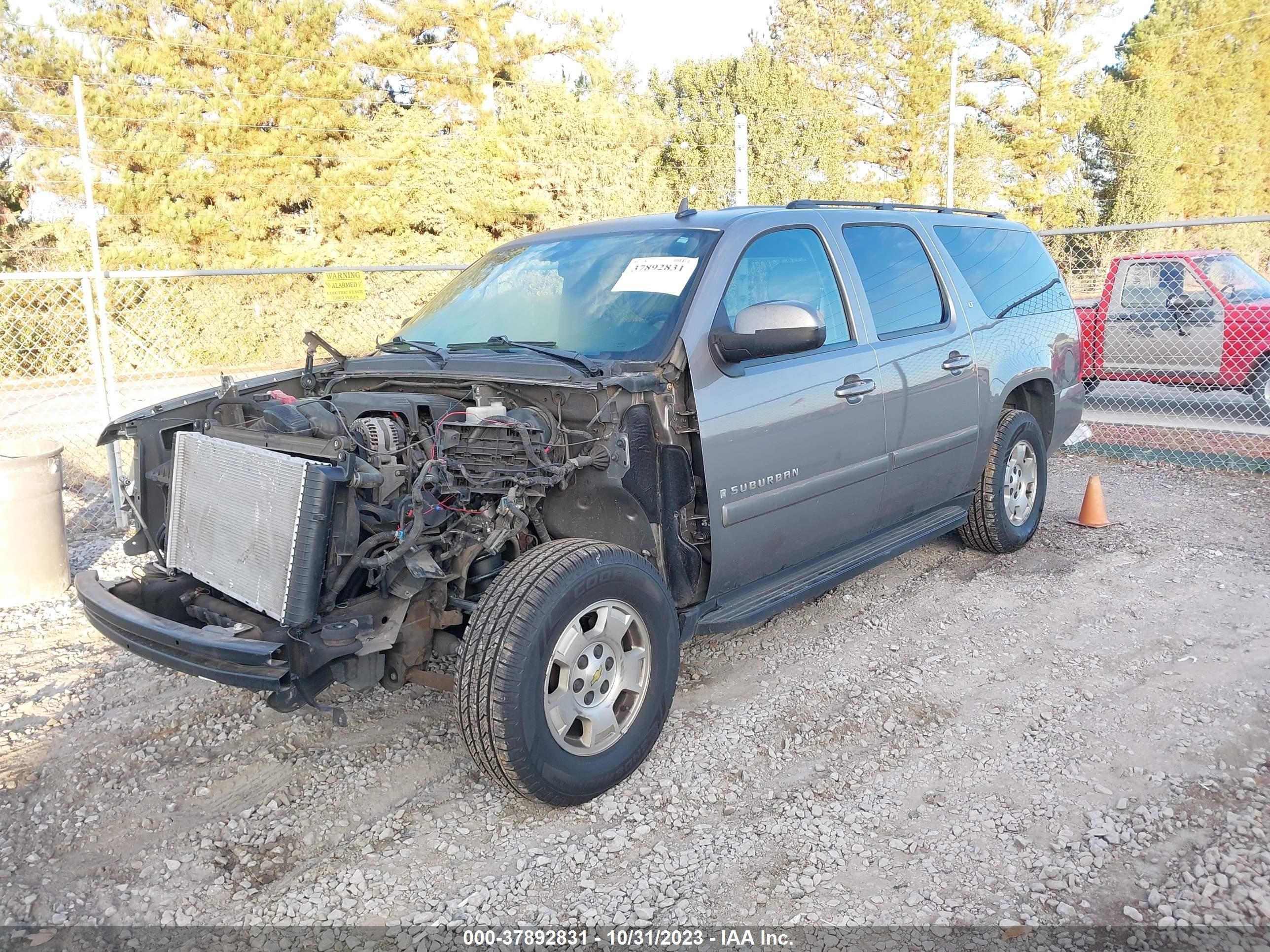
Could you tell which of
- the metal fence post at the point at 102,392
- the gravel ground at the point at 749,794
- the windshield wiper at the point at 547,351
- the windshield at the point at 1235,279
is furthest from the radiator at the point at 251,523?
the windshield at the point at 1235,279

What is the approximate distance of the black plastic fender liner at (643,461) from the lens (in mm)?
3408

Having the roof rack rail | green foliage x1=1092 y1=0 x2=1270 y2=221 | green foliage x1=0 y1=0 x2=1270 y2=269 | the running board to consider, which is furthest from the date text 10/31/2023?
green foliage x1=1092 y1=0 x2=1270 y2=221

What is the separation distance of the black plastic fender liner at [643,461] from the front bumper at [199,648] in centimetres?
135

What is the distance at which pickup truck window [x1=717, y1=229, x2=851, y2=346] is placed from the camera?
151 inches

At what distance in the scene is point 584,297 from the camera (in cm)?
396

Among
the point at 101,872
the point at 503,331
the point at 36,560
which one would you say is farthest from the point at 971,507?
the point at 36,560

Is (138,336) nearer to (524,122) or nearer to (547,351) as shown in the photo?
(547,351)

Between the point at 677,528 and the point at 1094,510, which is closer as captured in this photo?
the point at 677,528

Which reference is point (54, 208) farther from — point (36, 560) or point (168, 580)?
point (168, 580)

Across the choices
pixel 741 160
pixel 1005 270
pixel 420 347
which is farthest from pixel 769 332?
pixel 741 160

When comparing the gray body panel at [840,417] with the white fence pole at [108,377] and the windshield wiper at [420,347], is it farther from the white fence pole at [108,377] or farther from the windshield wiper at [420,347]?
the white fence pole at [108,377]

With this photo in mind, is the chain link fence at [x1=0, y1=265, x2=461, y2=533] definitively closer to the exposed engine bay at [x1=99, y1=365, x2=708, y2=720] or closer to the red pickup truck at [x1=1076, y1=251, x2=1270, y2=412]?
the exposed engine bay at [x1=99, y1=365, x2=708, y2=720]

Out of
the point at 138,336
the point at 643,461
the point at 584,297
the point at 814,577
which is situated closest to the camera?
the point at 643,461

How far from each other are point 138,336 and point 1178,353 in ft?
44.3
